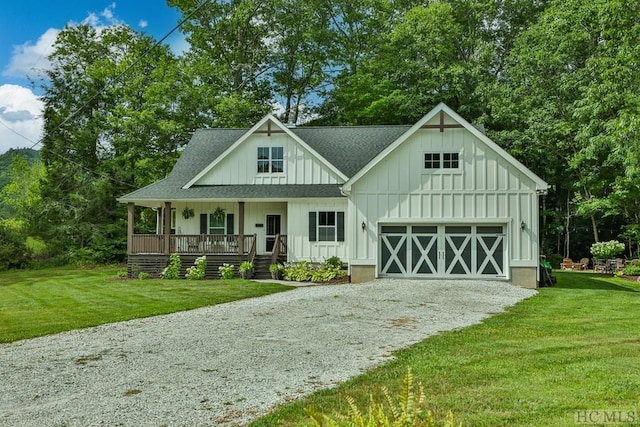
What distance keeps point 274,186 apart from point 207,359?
15.5m

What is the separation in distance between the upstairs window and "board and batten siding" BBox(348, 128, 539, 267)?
0.14m

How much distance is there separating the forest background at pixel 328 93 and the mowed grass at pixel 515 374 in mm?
18529

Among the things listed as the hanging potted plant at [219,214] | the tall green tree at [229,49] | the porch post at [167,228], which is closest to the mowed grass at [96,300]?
the porch post at [167,228]

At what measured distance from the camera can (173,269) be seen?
69.8 ft

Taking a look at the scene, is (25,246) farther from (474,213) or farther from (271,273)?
(474,213)

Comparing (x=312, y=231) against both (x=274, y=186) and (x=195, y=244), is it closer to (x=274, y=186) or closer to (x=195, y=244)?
(x=274, y=186)

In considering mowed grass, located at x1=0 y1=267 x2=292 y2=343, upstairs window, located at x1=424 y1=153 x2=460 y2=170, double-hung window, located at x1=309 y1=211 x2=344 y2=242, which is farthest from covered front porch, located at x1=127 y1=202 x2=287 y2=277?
upstairs window, located at x1=424 y1=153 x2=460 y2=170

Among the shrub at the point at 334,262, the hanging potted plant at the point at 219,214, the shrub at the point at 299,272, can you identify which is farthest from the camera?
the hanging potted plant at the point at 219,214

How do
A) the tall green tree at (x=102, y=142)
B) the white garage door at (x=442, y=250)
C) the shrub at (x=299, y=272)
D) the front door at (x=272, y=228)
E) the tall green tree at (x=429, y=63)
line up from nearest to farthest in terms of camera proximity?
1. the white garage door at (x=442, y=250)
2. the shrub at (x=299, y=272)
3. the front door at (x=272, y=228)
4. the tall green tree at (x=102, y=142)
5. the tall green tree at (x=429, y=63)

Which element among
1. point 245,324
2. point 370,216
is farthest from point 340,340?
point 370,216

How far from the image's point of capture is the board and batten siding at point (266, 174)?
22938 mm

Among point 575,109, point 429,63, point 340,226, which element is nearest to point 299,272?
point 340,226

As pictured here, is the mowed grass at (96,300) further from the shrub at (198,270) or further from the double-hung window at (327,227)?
the double-hung window at (327,227)

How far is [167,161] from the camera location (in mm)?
33000
